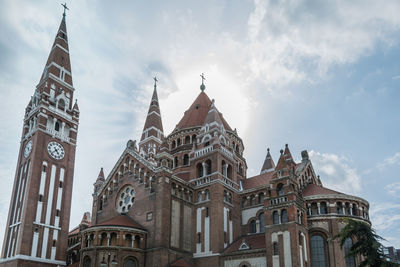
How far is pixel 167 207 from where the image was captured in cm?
4134

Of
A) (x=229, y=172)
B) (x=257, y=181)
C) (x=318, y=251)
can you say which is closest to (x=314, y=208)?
(x=318, y=251)

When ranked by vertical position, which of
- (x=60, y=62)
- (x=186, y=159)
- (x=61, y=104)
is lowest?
(x=186, y=159)

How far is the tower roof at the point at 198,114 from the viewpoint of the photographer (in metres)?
59.5

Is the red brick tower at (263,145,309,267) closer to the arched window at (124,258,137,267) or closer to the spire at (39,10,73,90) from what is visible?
the arched window at (124,258,137,267)

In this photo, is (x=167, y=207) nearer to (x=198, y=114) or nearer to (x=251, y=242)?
(x=251, y=242)

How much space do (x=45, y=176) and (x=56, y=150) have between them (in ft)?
13.8

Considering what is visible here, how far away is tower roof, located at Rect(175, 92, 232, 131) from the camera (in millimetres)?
59531

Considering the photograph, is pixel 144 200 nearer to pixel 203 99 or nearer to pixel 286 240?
pixel 286 240

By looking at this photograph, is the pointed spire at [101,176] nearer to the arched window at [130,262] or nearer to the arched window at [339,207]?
the arched window at [130,262]

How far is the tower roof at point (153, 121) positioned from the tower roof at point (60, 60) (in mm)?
17821

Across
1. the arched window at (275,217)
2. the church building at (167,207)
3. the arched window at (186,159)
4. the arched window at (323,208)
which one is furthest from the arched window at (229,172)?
the arched window at (323,208)

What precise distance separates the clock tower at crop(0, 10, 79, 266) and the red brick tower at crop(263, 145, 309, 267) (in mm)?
26791

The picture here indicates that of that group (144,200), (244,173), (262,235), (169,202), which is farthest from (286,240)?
(244,173)

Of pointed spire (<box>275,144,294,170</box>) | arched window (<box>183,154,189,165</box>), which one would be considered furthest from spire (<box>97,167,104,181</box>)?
pointed spire (<box>275,144,294,170</box>)
